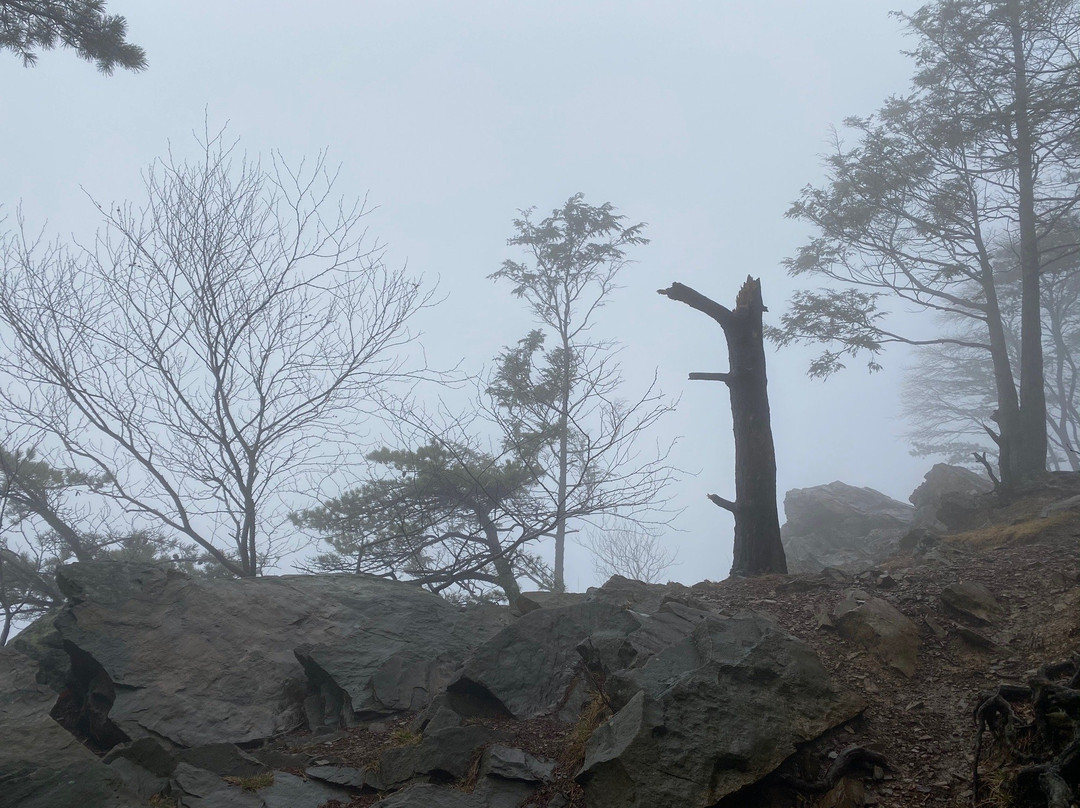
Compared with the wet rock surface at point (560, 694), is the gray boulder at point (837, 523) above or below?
above

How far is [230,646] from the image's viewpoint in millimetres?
5590

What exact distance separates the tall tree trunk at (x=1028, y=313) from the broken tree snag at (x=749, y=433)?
6.32 m

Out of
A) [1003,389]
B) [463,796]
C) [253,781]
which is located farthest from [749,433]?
[1003,389]

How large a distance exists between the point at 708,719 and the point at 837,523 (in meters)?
16.1

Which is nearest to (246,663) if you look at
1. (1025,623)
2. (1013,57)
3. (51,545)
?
(1025,623)

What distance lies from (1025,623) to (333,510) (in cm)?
889

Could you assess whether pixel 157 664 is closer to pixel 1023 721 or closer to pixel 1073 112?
pixel 1023 721

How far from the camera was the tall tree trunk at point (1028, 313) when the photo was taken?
38.8ft

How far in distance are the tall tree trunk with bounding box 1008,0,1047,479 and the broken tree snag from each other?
6324 mm

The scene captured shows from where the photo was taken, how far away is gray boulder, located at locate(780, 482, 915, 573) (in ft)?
51.7

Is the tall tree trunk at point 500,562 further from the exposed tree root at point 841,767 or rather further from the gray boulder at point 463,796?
the exposed tree root at point 841,767

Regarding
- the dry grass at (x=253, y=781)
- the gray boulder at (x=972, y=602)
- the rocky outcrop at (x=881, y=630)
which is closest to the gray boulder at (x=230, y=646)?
the dry grass at (x=253, y=781)

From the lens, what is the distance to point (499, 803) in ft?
12.2

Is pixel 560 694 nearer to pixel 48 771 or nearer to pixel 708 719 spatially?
pixel 708 719
